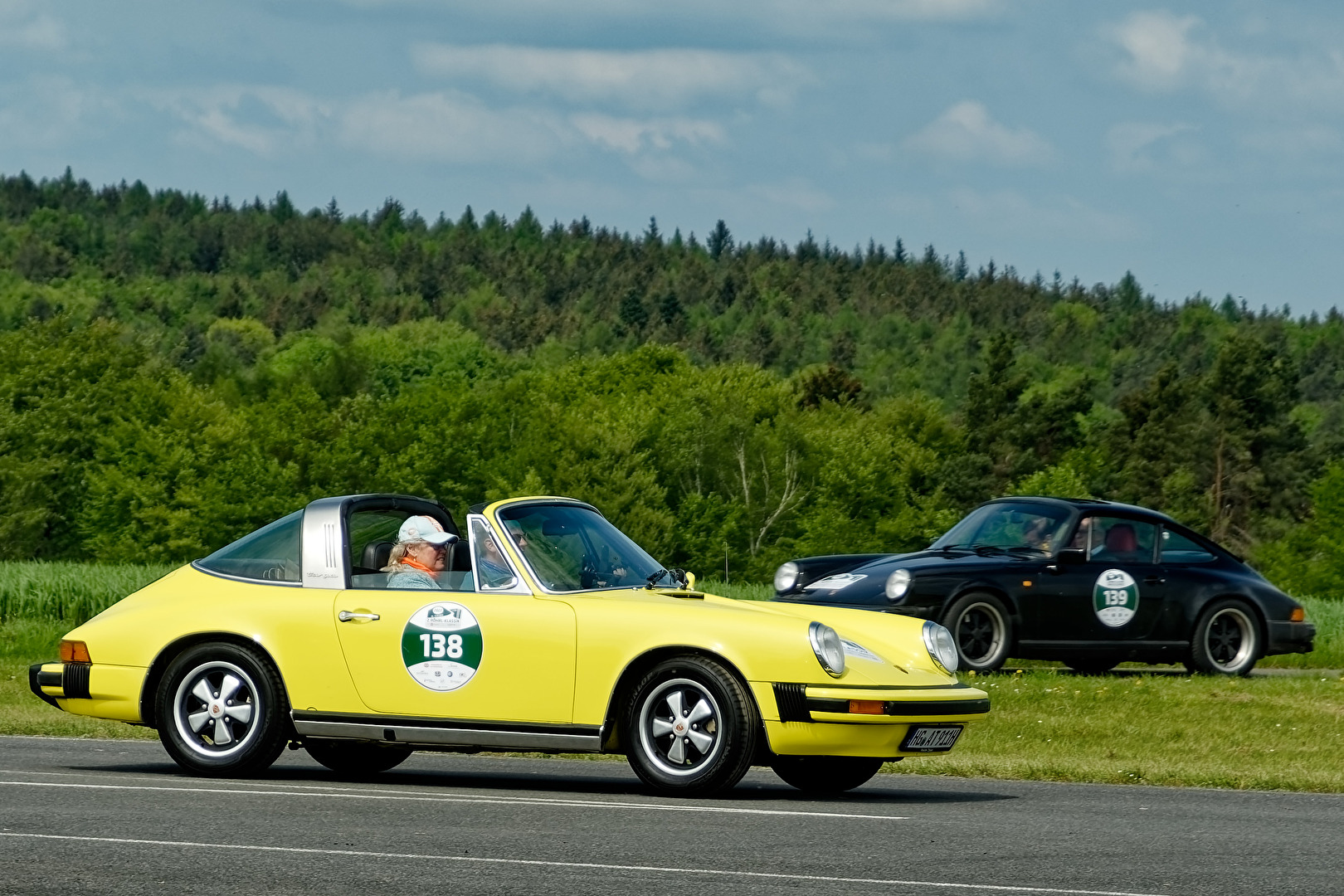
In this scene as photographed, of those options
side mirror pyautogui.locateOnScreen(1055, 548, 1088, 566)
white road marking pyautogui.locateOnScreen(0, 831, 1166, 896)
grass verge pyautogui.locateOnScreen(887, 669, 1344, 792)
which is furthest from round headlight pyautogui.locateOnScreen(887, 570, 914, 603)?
white road marking pyautogui.locateOnScreen(0, 831, 1166, 896)

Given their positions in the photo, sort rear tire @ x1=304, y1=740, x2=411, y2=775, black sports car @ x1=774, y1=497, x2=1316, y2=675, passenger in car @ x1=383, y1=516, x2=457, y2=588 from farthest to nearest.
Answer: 1. black sports car @ x1=774, y1=497, x2=1316, y2=675
2. rear tire @ x1=304, y1=740, x2=411, y2=775
3. passenger in car @ x1=383, y1=516, x2=457, y2=588

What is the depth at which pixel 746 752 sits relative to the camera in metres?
10.0

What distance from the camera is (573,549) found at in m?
11.2

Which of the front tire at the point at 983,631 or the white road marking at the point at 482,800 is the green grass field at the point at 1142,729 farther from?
the white road marking at the point at 482,800

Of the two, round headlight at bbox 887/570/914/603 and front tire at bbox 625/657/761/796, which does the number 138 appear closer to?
front tire at bbox 625/657/761/796

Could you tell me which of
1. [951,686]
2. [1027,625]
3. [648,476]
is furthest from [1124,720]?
[648,476]

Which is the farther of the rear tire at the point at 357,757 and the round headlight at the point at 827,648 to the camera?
the rear tire at the point at 357,757

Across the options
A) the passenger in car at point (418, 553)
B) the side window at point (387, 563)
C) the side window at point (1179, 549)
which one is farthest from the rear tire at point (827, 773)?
the side window at point (1179, 549)

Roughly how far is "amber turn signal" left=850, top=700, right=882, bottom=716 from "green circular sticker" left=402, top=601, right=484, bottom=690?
196 cm

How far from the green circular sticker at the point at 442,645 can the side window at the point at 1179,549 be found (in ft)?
33.0

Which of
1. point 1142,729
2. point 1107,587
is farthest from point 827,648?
point 1107,587

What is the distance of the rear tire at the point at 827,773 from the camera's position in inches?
433

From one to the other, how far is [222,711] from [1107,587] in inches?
389

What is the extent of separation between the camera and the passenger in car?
439 inches
